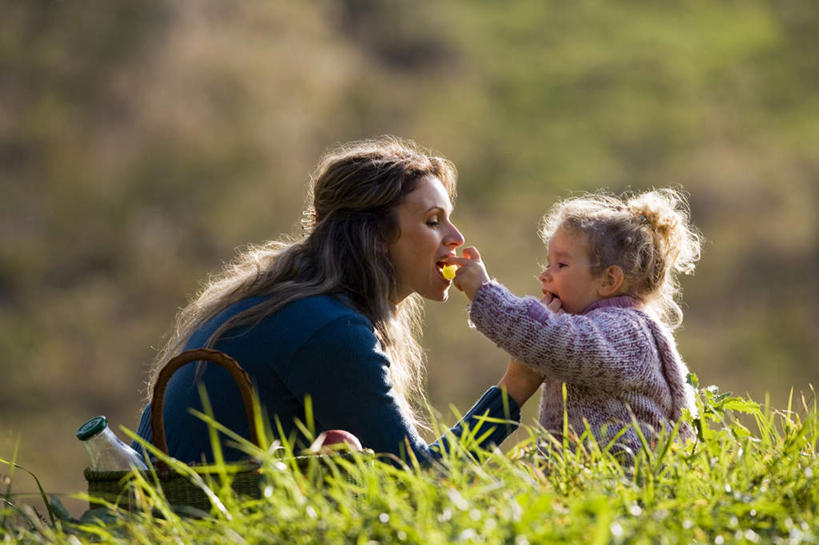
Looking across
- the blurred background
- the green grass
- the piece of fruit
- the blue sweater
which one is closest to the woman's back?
the blue sweater

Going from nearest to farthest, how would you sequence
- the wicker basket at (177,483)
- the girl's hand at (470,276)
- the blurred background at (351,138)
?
the wicker basket at (177,483), the girl's hand at (470,276), the blurred background at (351,138)

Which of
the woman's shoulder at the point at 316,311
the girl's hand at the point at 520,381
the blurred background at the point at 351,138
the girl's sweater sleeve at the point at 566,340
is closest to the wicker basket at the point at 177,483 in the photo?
the woman's shoulder at the point at 316,311

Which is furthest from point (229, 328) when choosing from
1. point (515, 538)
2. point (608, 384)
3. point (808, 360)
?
point (808, 360)

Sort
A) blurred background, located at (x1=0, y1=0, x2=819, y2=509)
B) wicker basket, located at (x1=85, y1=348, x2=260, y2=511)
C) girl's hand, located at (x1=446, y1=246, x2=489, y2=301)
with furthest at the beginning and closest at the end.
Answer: blurred background, located at (x1=0, y1=0, x2=819, y2=509)
girl's hand, located at (x1=446, y1=246, x2=489, y2=301)
wicker basket, located at (x1=85, y1=348, x2=260, y2=511)

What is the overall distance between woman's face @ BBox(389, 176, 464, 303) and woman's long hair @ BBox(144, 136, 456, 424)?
0.03m

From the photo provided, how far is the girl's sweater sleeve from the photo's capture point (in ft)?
11.7

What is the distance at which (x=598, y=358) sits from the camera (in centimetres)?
355

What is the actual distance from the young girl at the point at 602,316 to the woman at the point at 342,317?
0.22 meters

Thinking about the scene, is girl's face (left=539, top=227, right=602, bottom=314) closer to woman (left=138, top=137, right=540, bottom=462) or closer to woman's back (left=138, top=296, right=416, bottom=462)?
woman (left=138, top=137, right=540, bottom=462)

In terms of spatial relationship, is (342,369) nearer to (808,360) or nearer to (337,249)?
(337,249)

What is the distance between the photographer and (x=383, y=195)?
400 centimetres

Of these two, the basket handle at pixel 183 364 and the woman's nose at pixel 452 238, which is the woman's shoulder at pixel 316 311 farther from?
the basket handle at pixel 183 364

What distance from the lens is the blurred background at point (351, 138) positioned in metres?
13.8

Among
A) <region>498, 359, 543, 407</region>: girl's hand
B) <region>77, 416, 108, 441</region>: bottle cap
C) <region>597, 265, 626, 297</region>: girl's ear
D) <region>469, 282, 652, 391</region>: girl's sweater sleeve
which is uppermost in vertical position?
<region>77, 416, 108, 441</region>: bottle cap
